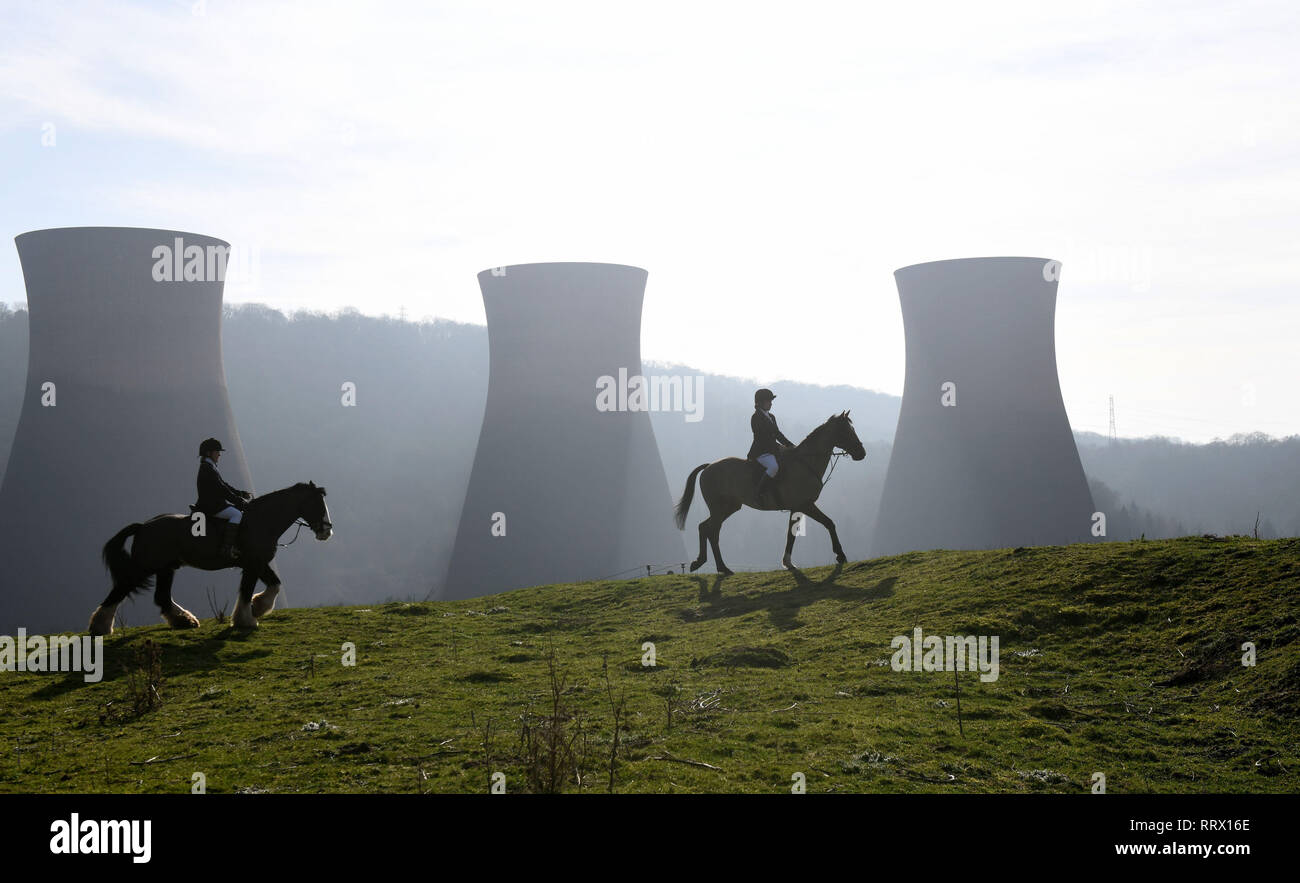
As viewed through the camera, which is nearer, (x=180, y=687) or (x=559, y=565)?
(x=180, y=687)

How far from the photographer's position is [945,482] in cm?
2759

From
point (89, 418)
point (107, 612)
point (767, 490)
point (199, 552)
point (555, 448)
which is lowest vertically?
point (107, 612)

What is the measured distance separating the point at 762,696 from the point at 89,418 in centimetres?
2236

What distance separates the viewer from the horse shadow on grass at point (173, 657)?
8.09m

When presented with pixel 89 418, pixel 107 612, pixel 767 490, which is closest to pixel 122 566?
pixel 107 612

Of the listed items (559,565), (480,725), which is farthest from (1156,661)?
(559,565)

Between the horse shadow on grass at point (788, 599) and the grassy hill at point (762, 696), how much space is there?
2.0 inches

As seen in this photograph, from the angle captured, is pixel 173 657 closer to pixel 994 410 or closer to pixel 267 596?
pixel 267 596

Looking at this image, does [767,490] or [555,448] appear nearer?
[767,490]

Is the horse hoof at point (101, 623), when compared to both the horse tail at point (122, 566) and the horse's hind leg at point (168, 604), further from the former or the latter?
the horse's hind leg at point (168, 604)

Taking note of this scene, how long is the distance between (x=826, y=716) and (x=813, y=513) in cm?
568

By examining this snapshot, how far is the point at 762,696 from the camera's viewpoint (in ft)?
22.0

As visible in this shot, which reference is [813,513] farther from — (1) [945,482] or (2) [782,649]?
(1) [945,482]
